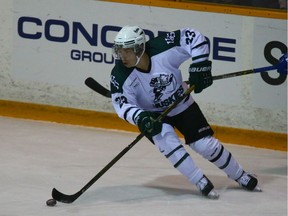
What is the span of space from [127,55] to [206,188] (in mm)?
809

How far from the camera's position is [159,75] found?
5.31 m

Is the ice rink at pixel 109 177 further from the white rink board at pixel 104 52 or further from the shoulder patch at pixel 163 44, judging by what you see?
the shoulder patch at pixel 163 44

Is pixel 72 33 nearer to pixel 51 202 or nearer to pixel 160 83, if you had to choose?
pixel 160 83

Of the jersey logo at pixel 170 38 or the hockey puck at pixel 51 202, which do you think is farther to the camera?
the jersey logo at pixel 170 38

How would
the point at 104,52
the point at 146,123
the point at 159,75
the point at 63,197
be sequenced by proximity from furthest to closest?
the point at 104,52, the point at 159,75, the point at 63,197, the point at 146,123

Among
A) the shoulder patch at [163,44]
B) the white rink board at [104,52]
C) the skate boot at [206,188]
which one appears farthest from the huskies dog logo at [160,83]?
the white rink board at [104,52]

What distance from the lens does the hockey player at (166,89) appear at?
519 cm

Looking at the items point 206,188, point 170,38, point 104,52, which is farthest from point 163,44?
point 104,52

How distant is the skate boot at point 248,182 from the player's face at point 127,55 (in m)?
0.91

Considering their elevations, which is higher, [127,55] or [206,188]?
[127,55]

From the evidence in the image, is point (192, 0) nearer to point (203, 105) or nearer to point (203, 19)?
point (203, 19)

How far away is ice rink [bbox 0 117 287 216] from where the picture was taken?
17.0ft

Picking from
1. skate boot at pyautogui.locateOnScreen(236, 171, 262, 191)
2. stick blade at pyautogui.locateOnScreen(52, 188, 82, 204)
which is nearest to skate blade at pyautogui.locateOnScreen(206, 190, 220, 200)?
skate boot at pyautogui.locateOnScreen(236, 171, 262, 191)

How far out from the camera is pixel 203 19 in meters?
6.56
